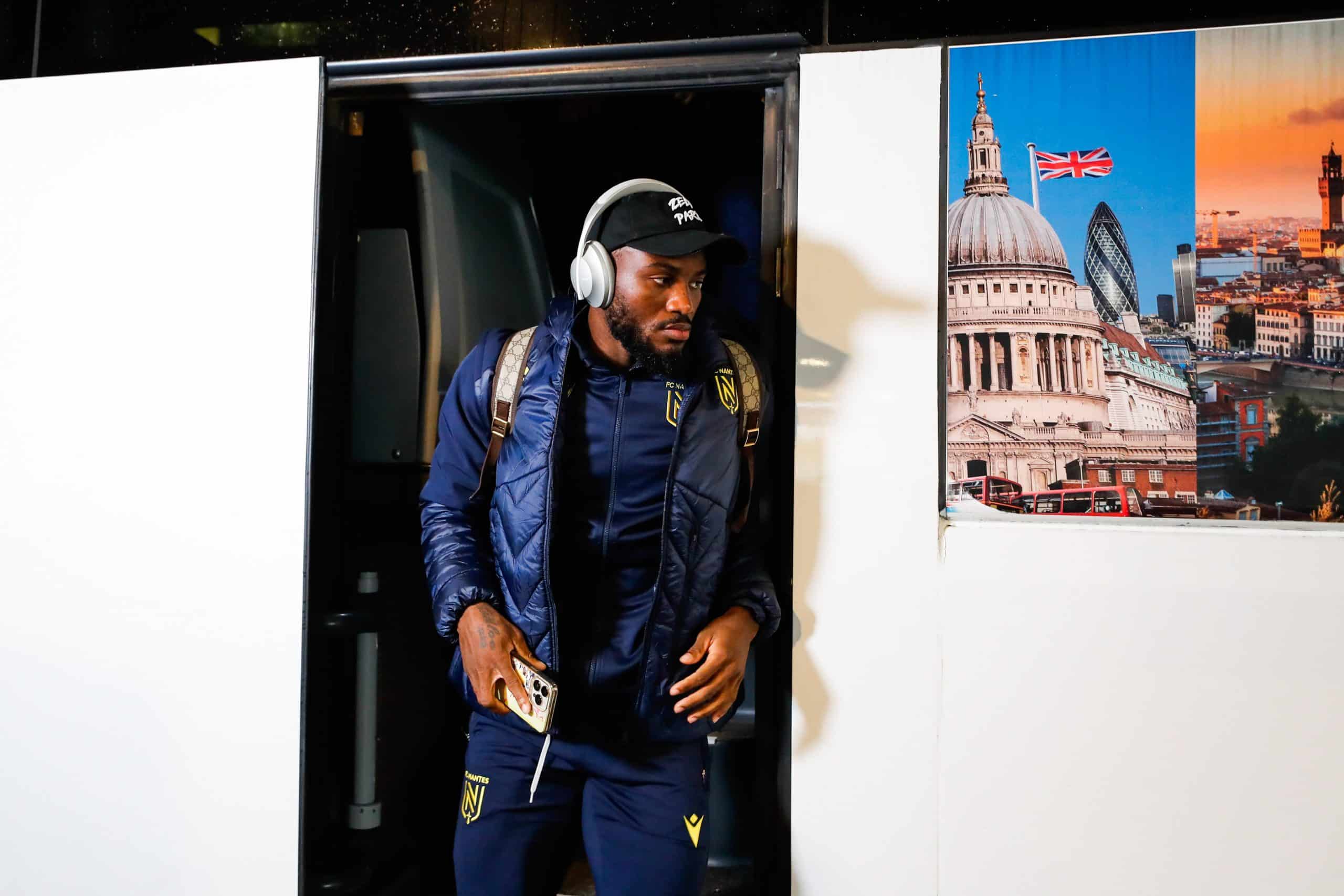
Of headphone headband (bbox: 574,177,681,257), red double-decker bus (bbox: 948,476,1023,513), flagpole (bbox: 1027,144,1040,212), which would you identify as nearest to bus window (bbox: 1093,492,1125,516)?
red double-decker bus (bbox: 948,476,1023,513)

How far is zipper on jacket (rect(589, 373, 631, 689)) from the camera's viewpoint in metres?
1.43

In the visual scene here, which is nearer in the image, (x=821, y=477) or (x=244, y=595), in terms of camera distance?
(x=821, y=477)

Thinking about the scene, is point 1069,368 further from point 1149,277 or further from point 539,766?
point 539,766

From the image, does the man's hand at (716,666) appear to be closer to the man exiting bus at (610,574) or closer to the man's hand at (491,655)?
the man exiting bus at (610,574)

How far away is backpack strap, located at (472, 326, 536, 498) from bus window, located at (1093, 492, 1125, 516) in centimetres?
105

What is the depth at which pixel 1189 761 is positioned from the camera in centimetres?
142

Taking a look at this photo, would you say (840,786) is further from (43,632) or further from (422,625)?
(43,632)

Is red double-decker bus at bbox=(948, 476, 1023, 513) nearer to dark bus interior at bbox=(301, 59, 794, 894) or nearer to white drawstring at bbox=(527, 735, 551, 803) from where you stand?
dark bus interior at bbox=(301, 59, 794, 894)

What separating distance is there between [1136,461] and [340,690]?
1697 millimetres

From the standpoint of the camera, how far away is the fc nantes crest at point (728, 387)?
4.79 feet

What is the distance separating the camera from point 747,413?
1.50m

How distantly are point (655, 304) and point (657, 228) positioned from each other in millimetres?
129

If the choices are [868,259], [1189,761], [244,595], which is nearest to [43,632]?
[244,595]

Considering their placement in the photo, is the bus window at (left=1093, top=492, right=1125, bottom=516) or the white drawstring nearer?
the white drawstring
